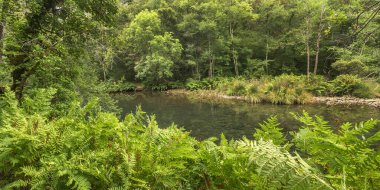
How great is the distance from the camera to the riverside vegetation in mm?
1304

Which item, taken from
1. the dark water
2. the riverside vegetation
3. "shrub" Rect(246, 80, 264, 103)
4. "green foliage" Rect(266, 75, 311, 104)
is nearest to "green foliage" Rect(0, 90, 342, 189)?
the riverside vegetation

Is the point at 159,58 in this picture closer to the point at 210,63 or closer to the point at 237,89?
the point at 210,63

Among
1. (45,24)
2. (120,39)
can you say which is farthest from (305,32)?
(45,24)

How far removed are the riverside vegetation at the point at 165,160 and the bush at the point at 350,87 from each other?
908 inches

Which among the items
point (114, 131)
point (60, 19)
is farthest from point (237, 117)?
point (114, 131)

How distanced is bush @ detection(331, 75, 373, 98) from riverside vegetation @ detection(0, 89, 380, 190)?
75.7 feet

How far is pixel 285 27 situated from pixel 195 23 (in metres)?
11.1

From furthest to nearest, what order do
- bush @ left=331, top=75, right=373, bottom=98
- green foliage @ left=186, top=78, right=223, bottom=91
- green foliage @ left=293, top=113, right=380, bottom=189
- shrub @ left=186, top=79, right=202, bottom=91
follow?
shrub @ left=186, top=79, right=202, bottom=91 < green foliage @ left=186, top=78, right=223, bottom=91 < bush @ left=331, top=75, right=373, bottom=98 < green foliage @ left=293, top=113, right=380, bottom=189

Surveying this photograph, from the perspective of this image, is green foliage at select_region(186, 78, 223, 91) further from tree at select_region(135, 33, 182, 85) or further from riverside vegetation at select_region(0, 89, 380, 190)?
riverside vegetation at select_region(0, 89, 380, 190)

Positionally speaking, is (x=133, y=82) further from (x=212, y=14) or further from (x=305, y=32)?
(x=305, y=32)

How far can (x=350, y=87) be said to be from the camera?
22297 mm

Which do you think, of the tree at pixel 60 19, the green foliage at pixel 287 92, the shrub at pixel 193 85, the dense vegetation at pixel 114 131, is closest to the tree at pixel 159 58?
the shrub at pixel 193 85

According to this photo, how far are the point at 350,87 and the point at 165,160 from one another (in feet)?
80.2

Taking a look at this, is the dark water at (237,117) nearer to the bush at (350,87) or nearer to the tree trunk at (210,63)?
the bush at (350,87)
